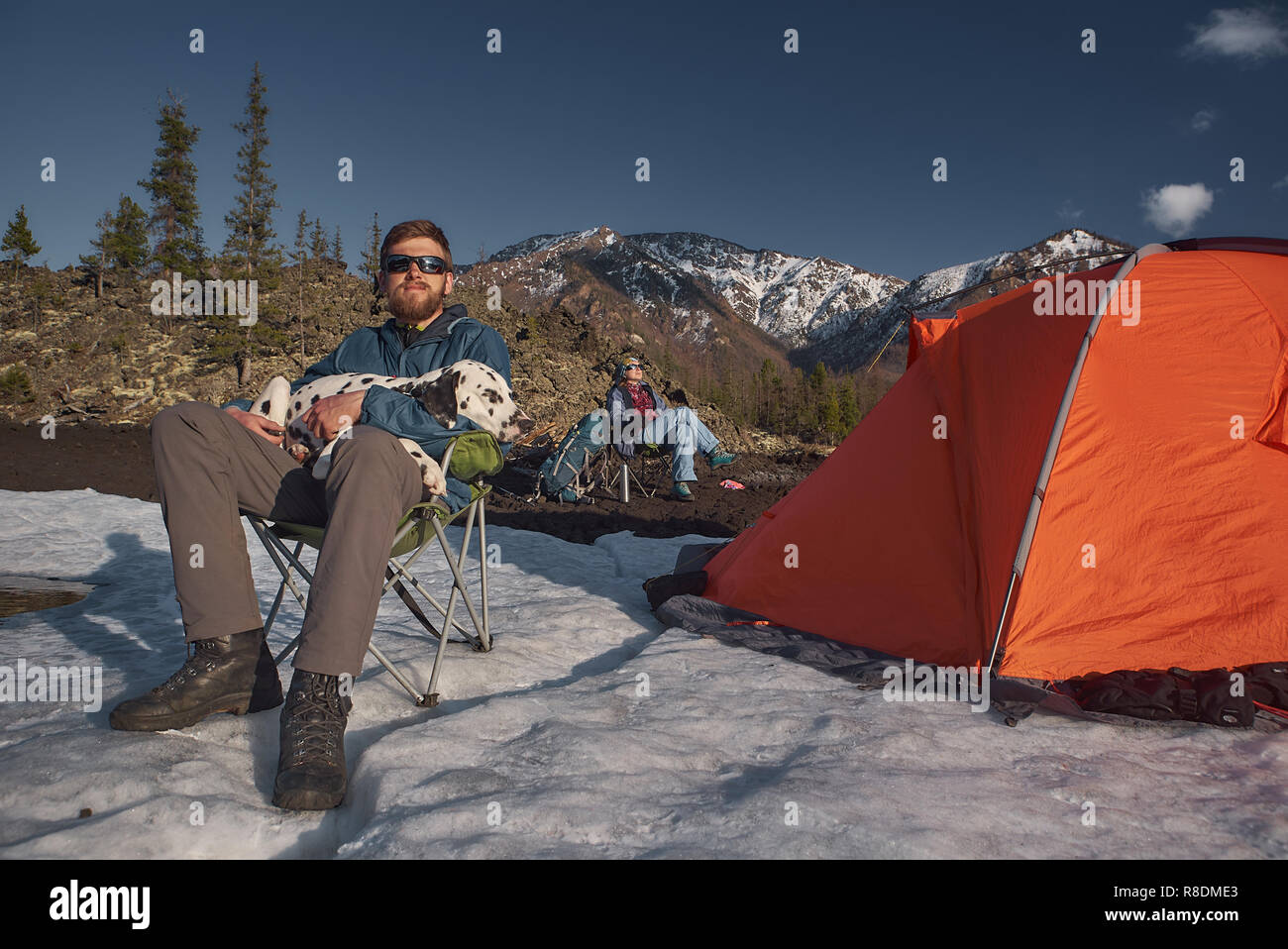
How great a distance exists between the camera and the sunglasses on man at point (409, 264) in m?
3.36

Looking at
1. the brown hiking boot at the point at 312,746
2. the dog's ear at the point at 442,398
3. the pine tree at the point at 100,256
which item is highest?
the pine tree at the point at 100,256

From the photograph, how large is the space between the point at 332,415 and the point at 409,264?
94 cm

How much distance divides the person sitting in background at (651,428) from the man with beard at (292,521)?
7593 mm

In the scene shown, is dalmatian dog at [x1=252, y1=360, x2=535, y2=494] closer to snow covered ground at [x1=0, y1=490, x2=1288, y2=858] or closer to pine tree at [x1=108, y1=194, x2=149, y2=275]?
snow covered ground at [x1=0, y1=490, x2=1288, y2=858]

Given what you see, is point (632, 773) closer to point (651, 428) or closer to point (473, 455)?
point (473, 455)

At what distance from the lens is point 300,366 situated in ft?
69.1

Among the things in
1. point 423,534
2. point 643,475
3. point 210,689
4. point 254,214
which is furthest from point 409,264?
point 254,214

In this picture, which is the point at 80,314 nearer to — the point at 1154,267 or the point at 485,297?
the point at 485,297

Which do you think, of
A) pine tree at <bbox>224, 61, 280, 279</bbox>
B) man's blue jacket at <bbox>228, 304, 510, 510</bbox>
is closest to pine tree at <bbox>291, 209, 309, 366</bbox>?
pine tree at <bbox>224, 61, 280, 279</bbox>

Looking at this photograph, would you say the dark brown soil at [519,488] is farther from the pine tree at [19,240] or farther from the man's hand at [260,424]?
the pine tree at [19,240]

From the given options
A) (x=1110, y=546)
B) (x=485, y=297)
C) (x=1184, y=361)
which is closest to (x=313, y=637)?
(x=1110, y=546)

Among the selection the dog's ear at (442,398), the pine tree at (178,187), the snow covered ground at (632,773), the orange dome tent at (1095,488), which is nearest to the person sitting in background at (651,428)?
the orange dome tent at (1095,488)

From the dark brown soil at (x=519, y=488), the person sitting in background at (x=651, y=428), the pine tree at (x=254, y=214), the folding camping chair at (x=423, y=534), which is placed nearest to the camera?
the folding camping chair at (x=423, y=534)

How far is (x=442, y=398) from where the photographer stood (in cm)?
299
